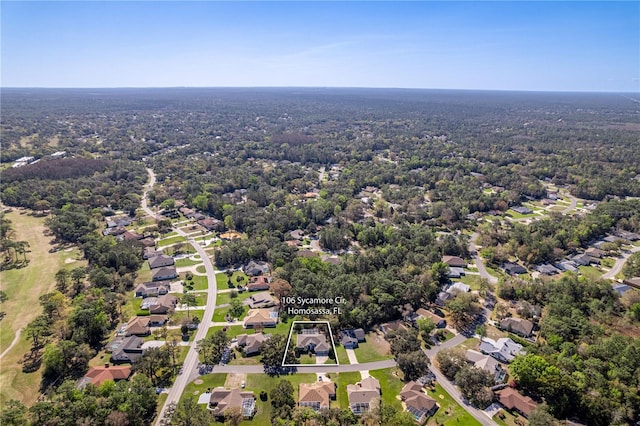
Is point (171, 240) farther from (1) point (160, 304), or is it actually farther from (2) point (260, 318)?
(2) point (260, 318)

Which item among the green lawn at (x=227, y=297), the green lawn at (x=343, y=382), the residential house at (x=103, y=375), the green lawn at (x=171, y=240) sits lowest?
the green lawn at (x=227, y=297)

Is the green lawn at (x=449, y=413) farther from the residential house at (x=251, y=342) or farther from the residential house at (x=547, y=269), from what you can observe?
the residential house at (x=547, y=269)

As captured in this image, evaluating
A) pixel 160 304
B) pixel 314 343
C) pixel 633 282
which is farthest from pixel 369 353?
pixel 633 282

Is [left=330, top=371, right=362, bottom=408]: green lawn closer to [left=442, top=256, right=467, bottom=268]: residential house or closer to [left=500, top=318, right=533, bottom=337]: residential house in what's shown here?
[left=500, top=318, right=533, bottom=337]: residential house

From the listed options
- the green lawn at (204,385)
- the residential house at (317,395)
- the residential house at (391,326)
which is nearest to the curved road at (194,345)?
the green lawn at (204,385)

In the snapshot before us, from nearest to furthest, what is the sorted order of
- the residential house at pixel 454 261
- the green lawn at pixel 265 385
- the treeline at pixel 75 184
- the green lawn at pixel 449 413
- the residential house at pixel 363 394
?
1. the green lawn at pixel 449 413
2. the green lawn at pixel 265 385
3. the residential house at pixel 363 394
4. the residential house at pixel 454 261
5. the treeline at pixel 75 184

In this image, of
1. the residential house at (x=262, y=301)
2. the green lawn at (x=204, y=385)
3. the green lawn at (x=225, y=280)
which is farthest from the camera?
the green lawn at (x=225, y=280)
